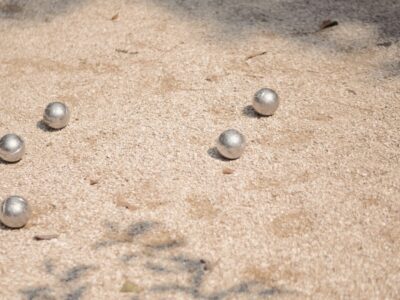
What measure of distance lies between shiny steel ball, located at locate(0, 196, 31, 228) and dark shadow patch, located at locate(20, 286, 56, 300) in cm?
51

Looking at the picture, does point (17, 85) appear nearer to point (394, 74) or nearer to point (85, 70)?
point (85, 70)

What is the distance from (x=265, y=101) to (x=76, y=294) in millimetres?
2051

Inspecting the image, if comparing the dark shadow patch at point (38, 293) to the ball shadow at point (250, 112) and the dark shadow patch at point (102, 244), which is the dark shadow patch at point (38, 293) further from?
the ball shadow at point (250, 112)

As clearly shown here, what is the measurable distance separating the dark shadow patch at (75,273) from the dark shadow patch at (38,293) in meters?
0.11

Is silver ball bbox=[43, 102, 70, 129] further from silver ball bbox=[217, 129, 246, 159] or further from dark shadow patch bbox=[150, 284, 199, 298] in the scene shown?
dark shadow patch bbox=[150, 284, 199, 298]

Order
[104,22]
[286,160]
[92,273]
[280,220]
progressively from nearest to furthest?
[92,273] → [280,220] → [286,160] → [104,22]

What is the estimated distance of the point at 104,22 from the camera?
5863mm

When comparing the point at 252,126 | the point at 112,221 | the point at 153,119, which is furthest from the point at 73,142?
the point at 252,126

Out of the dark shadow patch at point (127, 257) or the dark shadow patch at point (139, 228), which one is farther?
the dark shadow patch at point (139, 228)

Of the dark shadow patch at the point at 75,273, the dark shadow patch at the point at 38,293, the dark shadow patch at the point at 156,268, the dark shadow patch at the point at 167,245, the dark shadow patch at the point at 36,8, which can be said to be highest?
the dark shadow patch at the point at 36,8

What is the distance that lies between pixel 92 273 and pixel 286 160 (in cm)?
154

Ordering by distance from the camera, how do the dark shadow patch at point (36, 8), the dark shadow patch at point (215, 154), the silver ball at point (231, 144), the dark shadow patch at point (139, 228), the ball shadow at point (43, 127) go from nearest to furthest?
the dark shadow patch at point (139, 228), the silver ball at point (231, 144), the dark shadow patch at point (215, 154), the ball shadow at point (43, 127), the dark shadow patch at point (36, 8)

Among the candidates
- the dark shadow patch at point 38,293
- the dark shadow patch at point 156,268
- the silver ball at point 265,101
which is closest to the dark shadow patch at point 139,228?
the dark shadow patch at point 156,268

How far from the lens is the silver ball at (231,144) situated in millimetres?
4047
